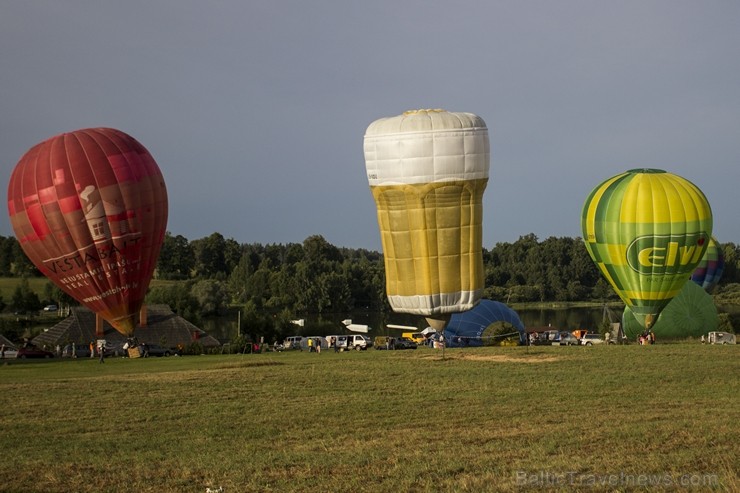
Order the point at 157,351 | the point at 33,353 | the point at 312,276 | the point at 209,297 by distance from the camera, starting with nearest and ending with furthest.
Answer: the point at 157,351
the point at 33,353
the point at 209,297
the point at 312,276

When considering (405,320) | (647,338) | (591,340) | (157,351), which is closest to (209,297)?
(405,320)

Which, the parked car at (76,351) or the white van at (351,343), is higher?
the white van at (351,343)

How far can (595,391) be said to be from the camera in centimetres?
2172

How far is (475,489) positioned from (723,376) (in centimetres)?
1382

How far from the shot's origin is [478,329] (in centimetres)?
4203

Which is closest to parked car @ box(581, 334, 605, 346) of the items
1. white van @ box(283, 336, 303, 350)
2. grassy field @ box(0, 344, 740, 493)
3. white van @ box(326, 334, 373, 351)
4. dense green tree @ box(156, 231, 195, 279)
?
white van @ box(326, 334, 373, 351)

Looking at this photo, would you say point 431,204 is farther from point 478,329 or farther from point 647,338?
point 478,329

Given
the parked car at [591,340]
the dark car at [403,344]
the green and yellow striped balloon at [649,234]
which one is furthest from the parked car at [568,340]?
the green and yellow striped balloon at [649,234]

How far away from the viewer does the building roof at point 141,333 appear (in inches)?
1911

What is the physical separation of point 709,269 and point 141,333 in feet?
89.6

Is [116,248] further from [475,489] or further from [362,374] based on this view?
[475,489]
